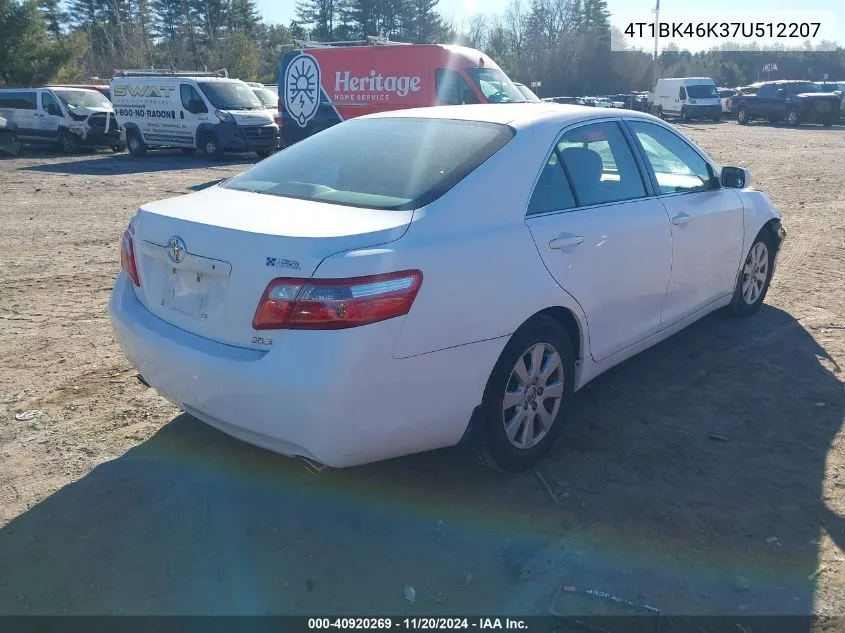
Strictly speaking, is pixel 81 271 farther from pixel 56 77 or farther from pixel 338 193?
pixel 56 77

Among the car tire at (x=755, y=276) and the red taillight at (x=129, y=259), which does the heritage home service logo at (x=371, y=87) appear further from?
the red taillight at (x=129, y=259)

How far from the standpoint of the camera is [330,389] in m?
2.76

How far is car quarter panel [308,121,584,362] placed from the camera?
2.90 metres

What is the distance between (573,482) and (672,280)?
1522 millimetres

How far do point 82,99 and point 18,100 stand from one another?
1790 mm

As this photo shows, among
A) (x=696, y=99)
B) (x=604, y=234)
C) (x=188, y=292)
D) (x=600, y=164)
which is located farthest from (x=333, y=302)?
(x=696, y=99)

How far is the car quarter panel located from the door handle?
0.46ft

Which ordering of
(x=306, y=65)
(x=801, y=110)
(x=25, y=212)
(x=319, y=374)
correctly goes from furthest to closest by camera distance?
(x=801, y=110) → (x=306, y=65) → (x=25, y=212) → (x=319, y=374)

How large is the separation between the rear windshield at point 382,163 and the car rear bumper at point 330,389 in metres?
0.70

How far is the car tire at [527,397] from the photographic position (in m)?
3.34

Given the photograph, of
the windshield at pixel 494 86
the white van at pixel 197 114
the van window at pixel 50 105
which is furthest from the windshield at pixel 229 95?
the windshield at pixel 494 86

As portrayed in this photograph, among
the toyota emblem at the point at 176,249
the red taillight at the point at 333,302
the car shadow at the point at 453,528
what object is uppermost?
Answer: the toyota emblem at the point at 176,249

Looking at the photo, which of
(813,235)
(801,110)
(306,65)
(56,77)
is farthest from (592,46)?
(813,235)

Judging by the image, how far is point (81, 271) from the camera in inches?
285
